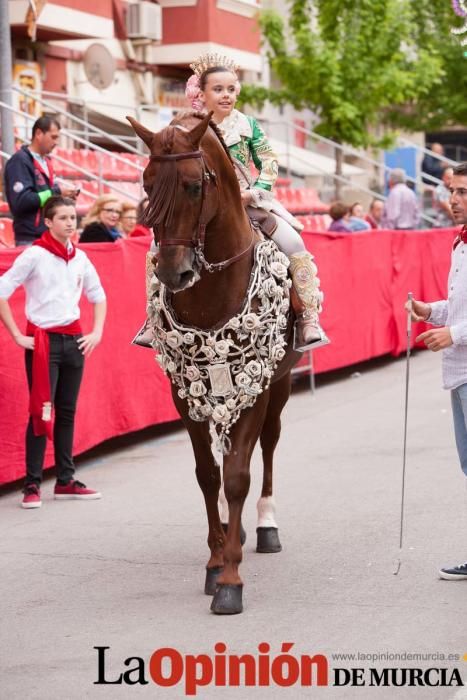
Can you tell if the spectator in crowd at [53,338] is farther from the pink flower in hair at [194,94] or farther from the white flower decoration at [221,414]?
the white flower decoration at [221,414]

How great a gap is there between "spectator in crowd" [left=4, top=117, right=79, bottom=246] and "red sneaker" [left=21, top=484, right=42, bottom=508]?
2.92 m

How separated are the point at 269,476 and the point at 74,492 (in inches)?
81.9

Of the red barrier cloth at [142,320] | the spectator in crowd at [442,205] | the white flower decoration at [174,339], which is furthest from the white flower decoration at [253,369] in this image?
the spectator in crowd at [442,205]

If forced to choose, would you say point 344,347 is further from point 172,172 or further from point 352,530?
point 172,172

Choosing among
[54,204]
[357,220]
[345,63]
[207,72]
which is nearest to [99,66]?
[345,63]

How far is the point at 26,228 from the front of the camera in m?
11.6

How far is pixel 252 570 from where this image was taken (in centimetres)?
736

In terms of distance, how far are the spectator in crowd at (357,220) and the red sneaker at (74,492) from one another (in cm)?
961

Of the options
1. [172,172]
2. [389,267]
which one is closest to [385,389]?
[389,267]

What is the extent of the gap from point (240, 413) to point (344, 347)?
8.90 m

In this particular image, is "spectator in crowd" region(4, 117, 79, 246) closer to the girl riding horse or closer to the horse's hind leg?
the horse's hind leg

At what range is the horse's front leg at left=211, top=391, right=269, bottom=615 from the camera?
655cm

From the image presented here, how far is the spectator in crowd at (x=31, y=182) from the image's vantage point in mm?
11375

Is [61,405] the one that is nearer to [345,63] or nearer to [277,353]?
[277,353]
